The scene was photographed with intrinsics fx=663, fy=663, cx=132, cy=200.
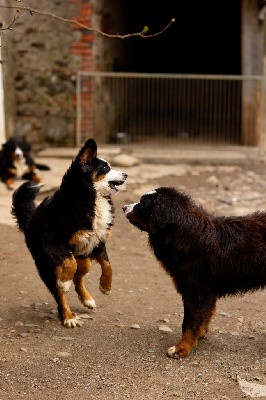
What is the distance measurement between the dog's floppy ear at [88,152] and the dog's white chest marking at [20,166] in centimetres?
440

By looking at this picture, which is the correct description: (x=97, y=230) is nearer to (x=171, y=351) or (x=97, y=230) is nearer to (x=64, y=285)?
(x=64, y=285)

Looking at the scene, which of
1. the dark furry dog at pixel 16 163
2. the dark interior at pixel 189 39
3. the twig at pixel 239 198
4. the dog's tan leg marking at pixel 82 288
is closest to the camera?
the dog's tan leg marking at pixel 82 288

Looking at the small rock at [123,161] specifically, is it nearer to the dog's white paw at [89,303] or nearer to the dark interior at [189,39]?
the dog's white paw at [89,303]

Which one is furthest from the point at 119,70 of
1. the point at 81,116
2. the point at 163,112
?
the point at 81,116

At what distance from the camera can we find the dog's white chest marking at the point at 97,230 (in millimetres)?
4586

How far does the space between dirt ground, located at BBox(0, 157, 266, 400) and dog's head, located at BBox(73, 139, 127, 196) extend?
1.03 metres

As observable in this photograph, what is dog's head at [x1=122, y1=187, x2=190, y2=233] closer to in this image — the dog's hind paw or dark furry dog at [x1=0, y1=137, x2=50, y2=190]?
the dog's hind paw

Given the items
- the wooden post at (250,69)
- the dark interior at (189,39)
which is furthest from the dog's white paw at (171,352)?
the dark interior at (189,39)

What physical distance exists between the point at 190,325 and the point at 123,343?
1.72ft

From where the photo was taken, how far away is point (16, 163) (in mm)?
8828

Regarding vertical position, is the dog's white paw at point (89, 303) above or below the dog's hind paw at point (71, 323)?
above

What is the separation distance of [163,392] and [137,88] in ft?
33.0

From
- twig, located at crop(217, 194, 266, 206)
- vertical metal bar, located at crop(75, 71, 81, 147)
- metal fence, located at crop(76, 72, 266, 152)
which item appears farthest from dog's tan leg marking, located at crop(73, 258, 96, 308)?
vertical metal bar, located at crop(75, 71, 81, 147)

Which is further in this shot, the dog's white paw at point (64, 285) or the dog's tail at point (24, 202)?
the dog's tail at point (24, 202)
